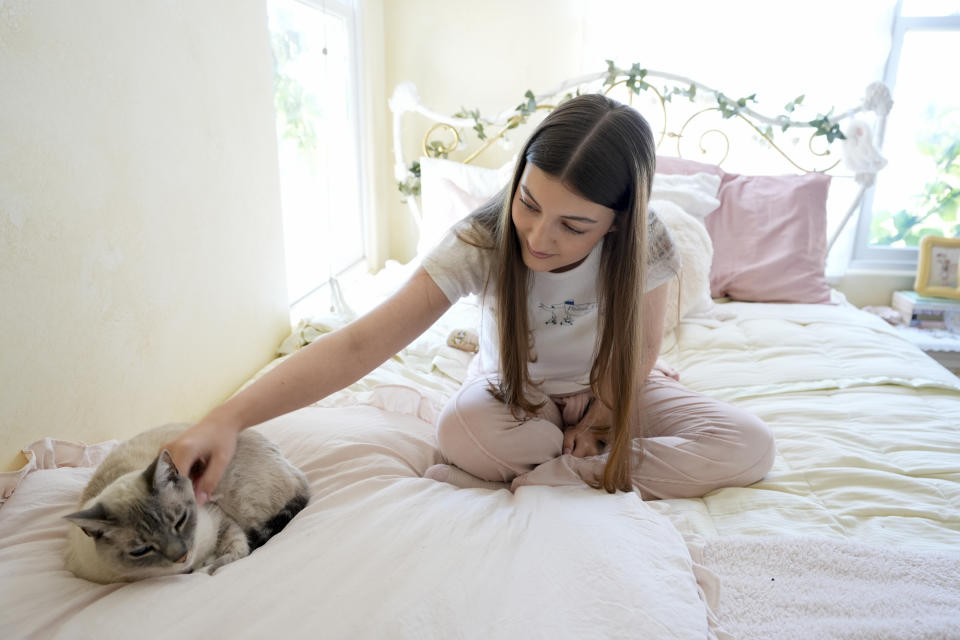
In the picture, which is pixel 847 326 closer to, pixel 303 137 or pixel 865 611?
pixel 865 611

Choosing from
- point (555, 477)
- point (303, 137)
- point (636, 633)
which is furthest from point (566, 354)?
point (303, 137)

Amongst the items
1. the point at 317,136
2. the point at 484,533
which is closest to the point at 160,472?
the point at 484,533

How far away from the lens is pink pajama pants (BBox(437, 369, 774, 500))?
114 cm

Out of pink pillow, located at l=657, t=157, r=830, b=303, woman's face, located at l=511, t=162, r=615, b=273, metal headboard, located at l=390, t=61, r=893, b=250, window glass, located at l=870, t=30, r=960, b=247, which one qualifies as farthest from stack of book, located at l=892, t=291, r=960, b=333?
woman's face, located at l=511, t=162, r=615, b=273

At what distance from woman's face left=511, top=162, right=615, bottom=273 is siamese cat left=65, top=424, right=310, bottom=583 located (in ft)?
1.92

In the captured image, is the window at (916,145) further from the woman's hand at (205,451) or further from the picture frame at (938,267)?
the woman's hand at (205,451)

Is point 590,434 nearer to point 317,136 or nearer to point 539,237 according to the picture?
point 539,237

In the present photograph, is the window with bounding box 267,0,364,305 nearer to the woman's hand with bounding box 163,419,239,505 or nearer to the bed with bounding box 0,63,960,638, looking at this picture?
the bed with bounding box 0,63,960,638

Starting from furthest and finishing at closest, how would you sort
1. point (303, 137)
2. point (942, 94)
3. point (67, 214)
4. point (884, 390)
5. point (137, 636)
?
point (942, 94), point (303, 137), point (884, 390), point (67, 214), point (137, 636)

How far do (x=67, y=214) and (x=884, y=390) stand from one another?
1912mm

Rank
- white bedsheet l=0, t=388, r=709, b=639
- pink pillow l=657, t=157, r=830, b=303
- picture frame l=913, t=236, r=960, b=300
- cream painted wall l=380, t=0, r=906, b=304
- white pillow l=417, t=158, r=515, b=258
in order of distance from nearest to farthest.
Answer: white bedsheet l=0, t=388, r=709, b=639 < pink pillow l=657, t=157, r=830, b=303 < white pillow l=417, t=158, r=515, b=258 < cream painted wall l=380, t=0, r=906, b=304 < picture frame l=913, t=236, r=960, b=300

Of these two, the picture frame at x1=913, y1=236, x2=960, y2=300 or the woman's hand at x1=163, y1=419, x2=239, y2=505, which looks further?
the picture frame at x1=913, y1=236, x2=960, y2=300

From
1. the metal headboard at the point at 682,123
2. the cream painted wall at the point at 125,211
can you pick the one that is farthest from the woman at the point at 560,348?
the metal headboard at the point at 682,123

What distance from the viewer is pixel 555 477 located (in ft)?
3.62
